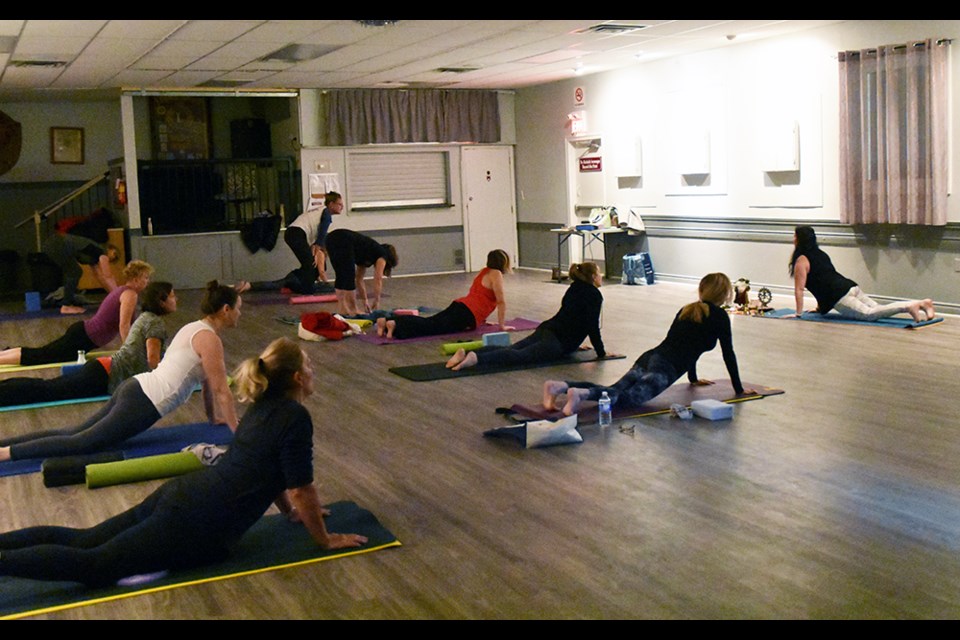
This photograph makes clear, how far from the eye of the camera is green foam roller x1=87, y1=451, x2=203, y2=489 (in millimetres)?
4539

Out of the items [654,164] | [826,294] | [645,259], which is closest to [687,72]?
[654,164]

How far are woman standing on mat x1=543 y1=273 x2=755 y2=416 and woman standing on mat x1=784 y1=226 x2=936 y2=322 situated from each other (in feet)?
10.8

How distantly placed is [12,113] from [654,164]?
8.58 m

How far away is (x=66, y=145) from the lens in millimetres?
14422

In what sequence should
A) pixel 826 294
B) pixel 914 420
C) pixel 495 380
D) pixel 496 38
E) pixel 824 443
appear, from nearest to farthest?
pixel 824 443, pixel 914 420, pixel 495 380, pixel 826 294, pixel 496 38

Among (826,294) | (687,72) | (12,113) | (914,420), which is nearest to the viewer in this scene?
(914,420)

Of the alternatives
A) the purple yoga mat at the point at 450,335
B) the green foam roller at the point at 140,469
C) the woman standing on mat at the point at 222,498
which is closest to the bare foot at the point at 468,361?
the purple yoga mat at the point at 450,335

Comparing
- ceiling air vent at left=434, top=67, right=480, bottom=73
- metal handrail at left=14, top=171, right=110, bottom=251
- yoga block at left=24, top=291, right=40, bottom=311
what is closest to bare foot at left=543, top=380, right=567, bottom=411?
ceiling air vent at left=434, top=67, right=480, bottom=73

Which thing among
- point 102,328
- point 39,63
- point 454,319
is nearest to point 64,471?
point 102,328

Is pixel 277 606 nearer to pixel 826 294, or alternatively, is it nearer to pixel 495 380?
pixel 495 380

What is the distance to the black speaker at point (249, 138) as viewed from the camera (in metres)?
14.8

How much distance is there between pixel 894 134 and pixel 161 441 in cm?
661

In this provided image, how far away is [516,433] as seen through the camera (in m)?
5.13

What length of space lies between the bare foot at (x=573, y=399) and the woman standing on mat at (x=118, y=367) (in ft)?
6.73
